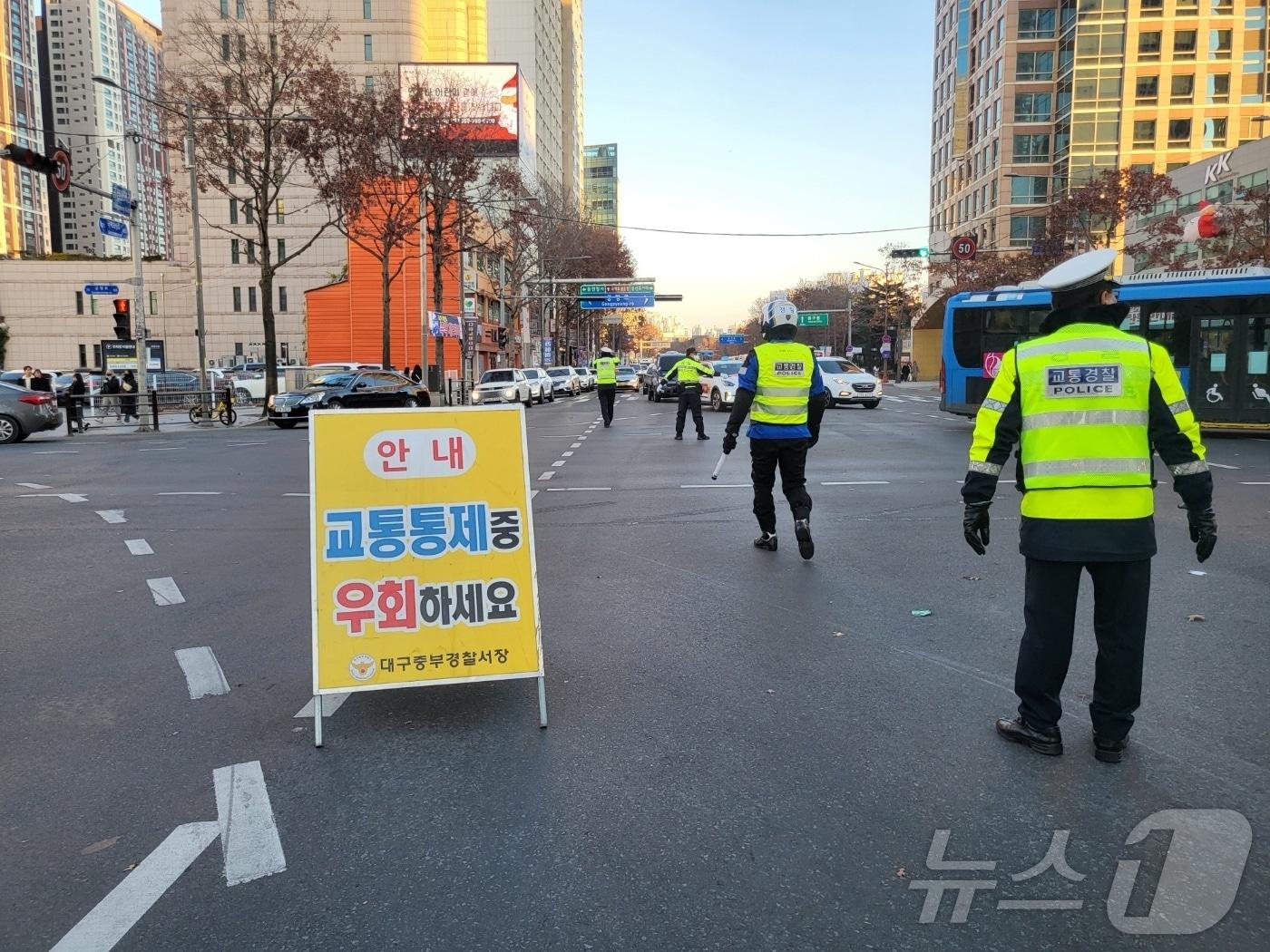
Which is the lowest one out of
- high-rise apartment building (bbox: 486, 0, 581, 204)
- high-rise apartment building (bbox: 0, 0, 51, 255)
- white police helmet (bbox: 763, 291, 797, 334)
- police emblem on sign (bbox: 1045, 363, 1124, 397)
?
police emblem on sign (bbox: 1045, 363, 1124, 397)

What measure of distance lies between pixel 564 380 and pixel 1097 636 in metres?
50.7

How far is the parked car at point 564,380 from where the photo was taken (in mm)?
53469

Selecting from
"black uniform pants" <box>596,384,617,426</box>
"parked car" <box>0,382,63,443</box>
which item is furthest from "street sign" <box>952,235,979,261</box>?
"parked car" <box>0,382,63,443</box>

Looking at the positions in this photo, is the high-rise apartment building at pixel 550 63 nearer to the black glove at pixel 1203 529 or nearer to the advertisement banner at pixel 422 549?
the advertisement banner at pixel 422 549

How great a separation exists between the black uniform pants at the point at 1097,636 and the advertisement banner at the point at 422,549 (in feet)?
6.78

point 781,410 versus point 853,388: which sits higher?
point 781,410

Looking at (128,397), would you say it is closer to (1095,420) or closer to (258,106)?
(258,106)

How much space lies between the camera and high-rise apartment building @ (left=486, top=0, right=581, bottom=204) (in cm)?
10625

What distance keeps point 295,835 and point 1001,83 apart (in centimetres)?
8561

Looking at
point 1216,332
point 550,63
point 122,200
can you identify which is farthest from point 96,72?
point 550,63

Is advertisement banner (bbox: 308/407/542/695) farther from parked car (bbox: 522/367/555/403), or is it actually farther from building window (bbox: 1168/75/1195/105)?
building window (bbox: 1168/75/1195/105)

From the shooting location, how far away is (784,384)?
8.05 metres

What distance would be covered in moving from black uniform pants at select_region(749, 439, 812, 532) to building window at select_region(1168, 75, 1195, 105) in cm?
7744

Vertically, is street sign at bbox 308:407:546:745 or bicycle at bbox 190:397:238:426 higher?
street sign at bbox 308:407:546:745
